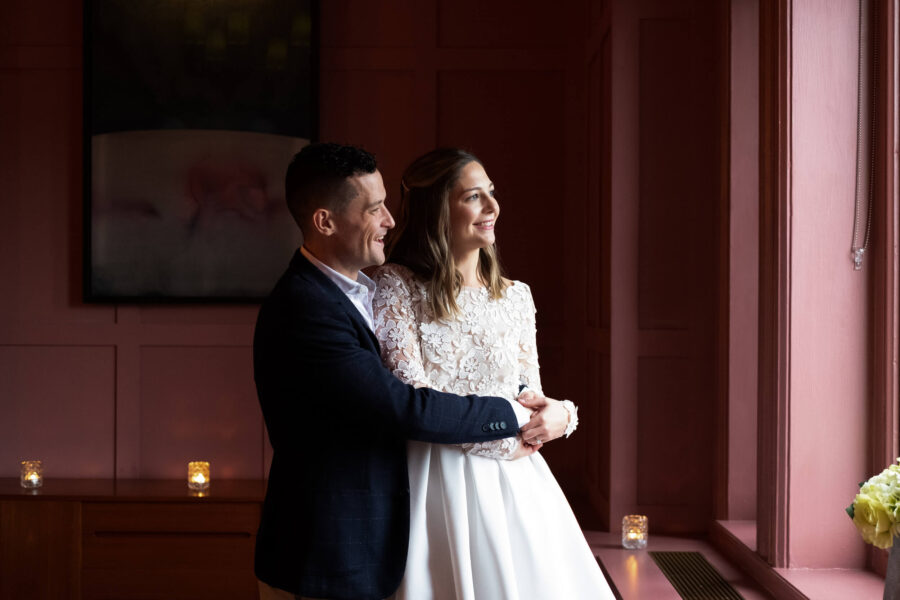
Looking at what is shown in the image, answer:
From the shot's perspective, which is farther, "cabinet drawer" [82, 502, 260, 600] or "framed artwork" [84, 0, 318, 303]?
"framed artwork" [84, 0, 318, 303]

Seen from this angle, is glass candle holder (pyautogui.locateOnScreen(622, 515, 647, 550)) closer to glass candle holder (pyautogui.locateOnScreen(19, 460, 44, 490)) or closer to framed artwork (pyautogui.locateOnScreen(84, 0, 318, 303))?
framed artwork (pyautogui.locateOnScreen(84, 0, 318, 303))

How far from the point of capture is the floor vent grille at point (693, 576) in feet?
8.80

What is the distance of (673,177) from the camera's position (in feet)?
11.4

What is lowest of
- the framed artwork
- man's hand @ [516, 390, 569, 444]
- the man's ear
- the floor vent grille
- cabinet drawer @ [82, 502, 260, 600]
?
cabinet drawer @ [82, 502, 260, 600]

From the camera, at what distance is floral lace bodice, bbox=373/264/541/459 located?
1.81 metres

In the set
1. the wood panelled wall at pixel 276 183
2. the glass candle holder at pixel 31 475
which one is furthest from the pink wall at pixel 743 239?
the glass candle holder at pixel 31 475

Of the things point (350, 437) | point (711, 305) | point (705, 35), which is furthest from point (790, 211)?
point (350, 437)

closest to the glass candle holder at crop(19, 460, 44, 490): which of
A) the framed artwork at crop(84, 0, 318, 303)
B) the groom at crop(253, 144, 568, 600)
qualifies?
the framed artwork at crop(84, 0, 318, 303)

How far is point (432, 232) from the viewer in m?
1.93

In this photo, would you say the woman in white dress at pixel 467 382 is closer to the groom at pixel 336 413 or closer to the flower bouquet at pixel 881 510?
the groom at pixel 336 413

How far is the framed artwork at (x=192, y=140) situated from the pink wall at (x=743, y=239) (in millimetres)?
1924

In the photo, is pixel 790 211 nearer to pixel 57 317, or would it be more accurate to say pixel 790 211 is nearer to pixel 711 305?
pixel 711 305

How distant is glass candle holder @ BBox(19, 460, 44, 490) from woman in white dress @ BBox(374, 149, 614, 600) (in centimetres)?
282

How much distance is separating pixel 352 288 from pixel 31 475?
294 centimetres
